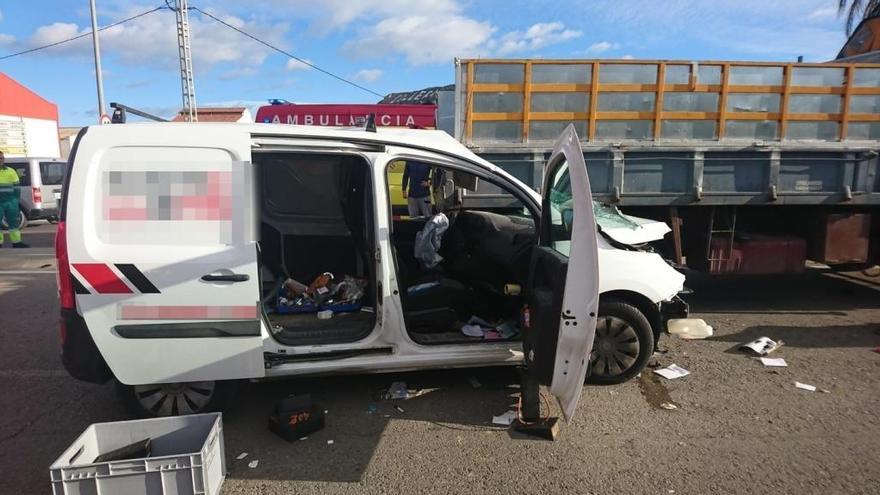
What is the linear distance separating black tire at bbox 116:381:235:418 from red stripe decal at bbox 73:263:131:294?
0.65 meters

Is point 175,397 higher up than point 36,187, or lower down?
lower down

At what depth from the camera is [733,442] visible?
335cm

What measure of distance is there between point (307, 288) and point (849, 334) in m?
5.17

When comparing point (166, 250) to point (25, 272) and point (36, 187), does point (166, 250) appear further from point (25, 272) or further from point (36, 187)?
point (36, 187)

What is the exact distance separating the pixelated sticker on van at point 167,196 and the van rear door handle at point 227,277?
1.09 ft

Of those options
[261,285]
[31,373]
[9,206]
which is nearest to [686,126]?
[261,285]

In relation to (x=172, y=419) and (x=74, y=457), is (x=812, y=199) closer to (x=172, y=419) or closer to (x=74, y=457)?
(x=172, y=419)

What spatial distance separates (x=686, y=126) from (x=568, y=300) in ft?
12.0

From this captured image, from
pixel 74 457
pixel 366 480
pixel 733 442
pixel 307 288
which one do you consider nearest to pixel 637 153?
pixel 733 442

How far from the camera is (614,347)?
405cm

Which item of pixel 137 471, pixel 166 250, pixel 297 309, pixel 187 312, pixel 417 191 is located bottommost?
pixel 137 471

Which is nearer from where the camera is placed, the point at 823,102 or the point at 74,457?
the point at 74,457

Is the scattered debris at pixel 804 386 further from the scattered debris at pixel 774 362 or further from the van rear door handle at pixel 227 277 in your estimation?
the van rear door handle at pixel 227 277

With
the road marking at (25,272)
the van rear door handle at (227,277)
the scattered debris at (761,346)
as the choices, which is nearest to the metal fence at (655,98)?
the scattered debris at (761,346)
